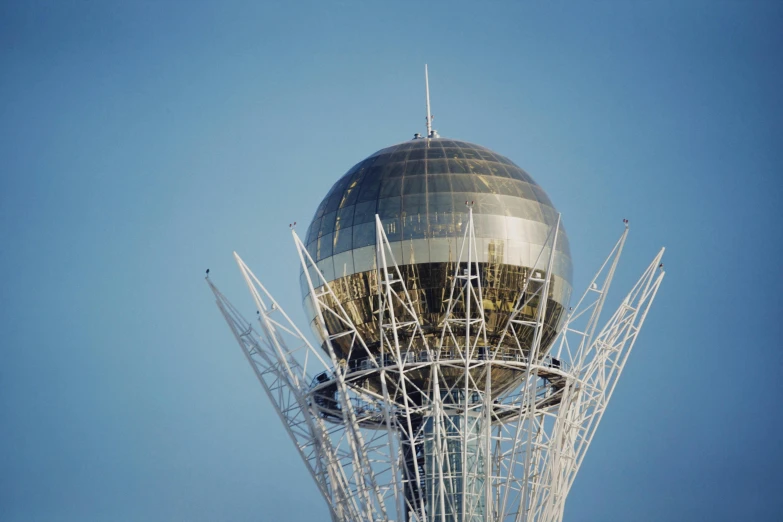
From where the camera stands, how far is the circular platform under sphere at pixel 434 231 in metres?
68.9

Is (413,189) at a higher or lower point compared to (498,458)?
higher

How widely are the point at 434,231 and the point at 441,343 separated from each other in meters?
5.21

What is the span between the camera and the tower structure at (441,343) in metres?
68.1

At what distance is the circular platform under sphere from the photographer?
68875 mm

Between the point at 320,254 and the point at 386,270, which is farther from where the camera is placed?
the point at 320,254

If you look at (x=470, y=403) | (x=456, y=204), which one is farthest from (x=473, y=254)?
(x=470, y=403)

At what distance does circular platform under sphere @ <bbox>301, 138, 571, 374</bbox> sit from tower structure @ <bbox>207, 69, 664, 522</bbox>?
3.1 inches

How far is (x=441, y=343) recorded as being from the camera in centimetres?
6844

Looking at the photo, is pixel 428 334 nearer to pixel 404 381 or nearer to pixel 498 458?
pixel 404 381

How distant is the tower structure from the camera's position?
224 feet

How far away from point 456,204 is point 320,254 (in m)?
7.17

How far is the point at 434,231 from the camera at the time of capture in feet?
227

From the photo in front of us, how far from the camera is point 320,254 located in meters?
71.8

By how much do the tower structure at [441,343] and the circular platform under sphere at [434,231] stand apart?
79mm
